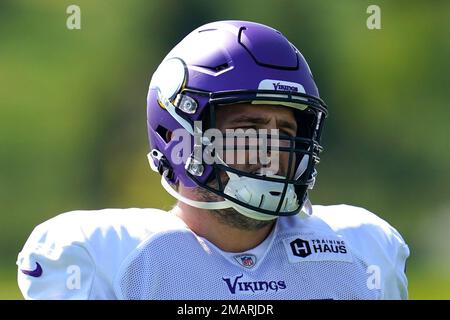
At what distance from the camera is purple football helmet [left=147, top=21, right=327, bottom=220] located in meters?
1.94

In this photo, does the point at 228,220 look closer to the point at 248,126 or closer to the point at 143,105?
the point at 248,126

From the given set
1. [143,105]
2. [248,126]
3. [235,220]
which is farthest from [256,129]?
[143,105]

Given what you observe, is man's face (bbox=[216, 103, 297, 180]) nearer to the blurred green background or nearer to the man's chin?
the man's chin

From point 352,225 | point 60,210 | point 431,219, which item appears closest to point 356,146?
point 431,219

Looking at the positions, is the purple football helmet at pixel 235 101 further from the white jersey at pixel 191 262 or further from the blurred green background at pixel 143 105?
the blurred green background at pixel 143 105

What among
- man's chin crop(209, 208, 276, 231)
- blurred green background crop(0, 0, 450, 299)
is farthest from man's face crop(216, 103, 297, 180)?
blurred green background crop(0, 0, 450, 299)

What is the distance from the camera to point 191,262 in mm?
1907

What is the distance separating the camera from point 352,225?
7.02 feet
